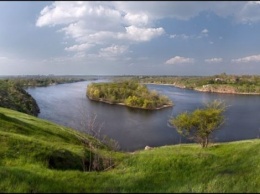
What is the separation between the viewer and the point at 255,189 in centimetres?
852

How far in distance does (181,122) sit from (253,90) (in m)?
172

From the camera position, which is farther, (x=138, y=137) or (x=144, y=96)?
(x=144, y=96)

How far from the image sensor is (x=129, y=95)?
5477 inches

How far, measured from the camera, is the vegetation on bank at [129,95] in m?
123

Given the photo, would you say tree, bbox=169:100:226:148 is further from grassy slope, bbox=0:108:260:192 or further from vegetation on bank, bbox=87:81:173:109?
vegetation on bank, bbox=87:81:173:109

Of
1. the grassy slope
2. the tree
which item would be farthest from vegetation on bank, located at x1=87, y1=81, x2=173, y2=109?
the grassy slope

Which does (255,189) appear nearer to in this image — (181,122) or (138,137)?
(181,122)

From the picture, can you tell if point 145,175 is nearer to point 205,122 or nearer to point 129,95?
point 205,122

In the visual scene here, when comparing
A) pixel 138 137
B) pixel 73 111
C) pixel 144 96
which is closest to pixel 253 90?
pixel 144 96

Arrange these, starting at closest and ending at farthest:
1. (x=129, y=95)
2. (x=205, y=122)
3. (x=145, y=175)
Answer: (x=145, y=175)
(x=205, y=122)
(x=129, y=95)

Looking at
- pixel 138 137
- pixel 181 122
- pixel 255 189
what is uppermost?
pixel 255 189

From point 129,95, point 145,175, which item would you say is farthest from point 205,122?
point 129,95

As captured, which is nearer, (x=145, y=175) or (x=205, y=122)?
(x=145, y=175)

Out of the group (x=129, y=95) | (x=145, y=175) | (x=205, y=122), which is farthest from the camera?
(x=129, y=95)
